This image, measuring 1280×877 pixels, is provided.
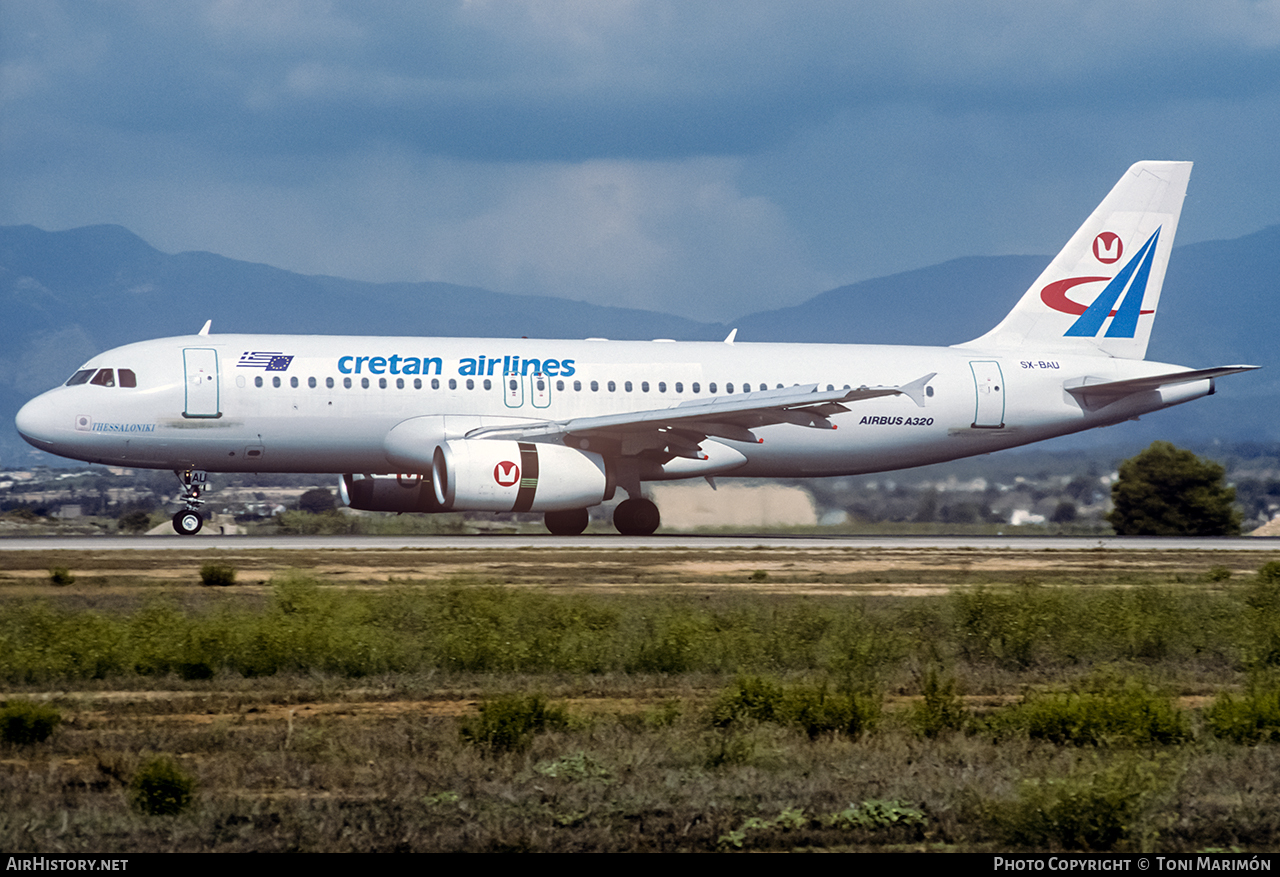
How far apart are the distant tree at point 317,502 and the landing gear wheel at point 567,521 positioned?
359 inches

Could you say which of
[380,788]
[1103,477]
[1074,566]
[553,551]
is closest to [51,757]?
[380,788]

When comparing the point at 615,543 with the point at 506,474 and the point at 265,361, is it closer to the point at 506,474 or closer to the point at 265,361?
the point at 506,474

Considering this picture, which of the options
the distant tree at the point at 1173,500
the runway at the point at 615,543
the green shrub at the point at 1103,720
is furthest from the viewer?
the distant tree at the point at 1173,500

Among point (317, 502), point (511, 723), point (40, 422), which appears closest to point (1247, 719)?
point (511, 723)

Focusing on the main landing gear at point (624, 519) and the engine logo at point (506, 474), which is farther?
the main landing gear at point (624, 519)

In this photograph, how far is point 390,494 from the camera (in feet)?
99.3

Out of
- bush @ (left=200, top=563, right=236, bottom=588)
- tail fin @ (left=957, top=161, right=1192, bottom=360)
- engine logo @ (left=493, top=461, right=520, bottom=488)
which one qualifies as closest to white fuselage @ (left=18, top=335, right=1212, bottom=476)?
tail fin @ (left=957, top=161, right=1192, bottom=360)

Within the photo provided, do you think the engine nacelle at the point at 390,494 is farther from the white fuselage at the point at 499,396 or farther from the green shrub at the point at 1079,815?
the green shrub at the point at 1079,815

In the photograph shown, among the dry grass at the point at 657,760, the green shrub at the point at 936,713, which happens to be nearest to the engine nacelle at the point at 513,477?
the dry grass at the point at 657,760

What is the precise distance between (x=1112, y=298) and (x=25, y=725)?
29001mm

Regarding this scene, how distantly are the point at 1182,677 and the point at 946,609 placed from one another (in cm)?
380

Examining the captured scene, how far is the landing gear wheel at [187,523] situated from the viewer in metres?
28.7

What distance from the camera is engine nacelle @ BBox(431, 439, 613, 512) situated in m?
26.9

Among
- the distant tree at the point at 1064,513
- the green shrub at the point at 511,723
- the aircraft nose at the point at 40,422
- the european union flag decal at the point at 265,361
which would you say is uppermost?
the european union flag decal at the point at 265,361
